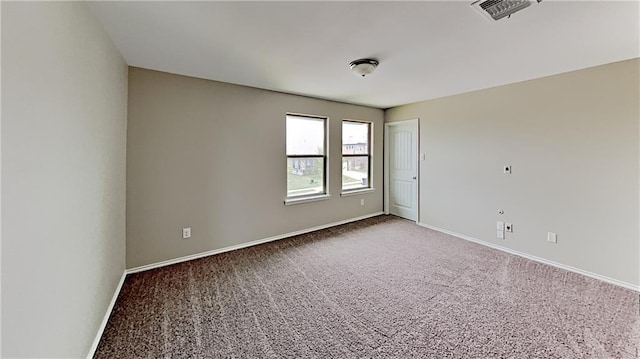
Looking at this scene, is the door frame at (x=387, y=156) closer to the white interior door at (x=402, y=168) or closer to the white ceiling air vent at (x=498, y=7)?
the white interior door at (x=402, y=168)

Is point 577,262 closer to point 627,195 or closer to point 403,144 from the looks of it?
point 627,195

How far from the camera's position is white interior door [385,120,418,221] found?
4852mm

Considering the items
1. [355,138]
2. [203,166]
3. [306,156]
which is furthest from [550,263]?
[203,166]

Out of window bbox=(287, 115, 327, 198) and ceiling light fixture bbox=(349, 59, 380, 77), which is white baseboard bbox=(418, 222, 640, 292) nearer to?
window bbox=(287, 115, 327, 198)

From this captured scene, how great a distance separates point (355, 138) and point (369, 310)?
11.6 feet

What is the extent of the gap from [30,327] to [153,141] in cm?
225

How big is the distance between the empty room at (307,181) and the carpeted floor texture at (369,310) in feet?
0.06

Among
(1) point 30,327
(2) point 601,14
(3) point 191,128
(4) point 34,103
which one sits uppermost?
(2) point 601,14

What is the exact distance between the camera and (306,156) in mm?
4301

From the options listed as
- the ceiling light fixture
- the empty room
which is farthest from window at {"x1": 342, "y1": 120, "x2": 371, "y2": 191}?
the ceiling light fixture

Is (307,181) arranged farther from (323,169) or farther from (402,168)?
(402,168)

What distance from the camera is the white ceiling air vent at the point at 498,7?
164 centimetres

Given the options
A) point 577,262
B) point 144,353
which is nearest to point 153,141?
point 144,353

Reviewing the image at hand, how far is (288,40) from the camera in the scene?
215 centimetres
